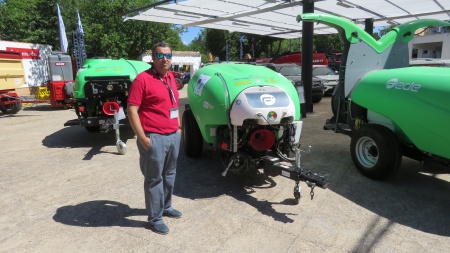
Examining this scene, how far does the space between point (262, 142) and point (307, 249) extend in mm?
1455

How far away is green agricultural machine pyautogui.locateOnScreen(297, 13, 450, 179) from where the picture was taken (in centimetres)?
367

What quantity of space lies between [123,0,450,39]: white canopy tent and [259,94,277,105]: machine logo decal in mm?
6103

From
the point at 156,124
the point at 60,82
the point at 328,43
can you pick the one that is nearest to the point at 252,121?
the point at 156,124

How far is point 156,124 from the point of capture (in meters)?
3.13

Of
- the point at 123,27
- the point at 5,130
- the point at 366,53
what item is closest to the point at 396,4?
the point at 366,53

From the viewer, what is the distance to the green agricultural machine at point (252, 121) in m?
3.80

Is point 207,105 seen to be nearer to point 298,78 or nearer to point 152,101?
point 152,101

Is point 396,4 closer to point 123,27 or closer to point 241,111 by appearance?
point 241,111

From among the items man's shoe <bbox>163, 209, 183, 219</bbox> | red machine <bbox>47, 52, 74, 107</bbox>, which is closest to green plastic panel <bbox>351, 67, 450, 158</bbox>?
man's shoe <bbox>163, 209, 183, 219</bbox>

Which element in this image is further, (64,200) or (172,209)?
(64,200)

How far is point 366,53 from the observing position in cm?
523

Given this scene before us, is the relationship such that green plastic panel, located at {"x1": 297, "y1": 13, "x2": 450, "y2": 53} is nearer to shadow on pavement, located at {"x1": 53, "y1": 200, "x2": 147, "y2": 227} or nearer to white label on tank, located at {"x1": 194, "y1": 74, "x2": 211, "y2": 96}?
white label on tank, located at {"x1": 194, "y1": 74, "x2": 211, "y2": 96}

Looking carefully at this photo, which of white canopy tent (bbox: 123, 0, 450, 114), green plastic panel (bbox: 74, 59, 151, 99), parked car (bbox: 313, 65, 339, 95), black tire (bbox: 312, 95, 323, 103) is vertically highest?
white canopy tent (bbox: 123, 0, 450, 114)

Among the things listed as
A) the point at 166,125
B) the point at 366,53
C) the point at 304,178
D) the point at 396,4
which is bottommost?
the point at 304,178
